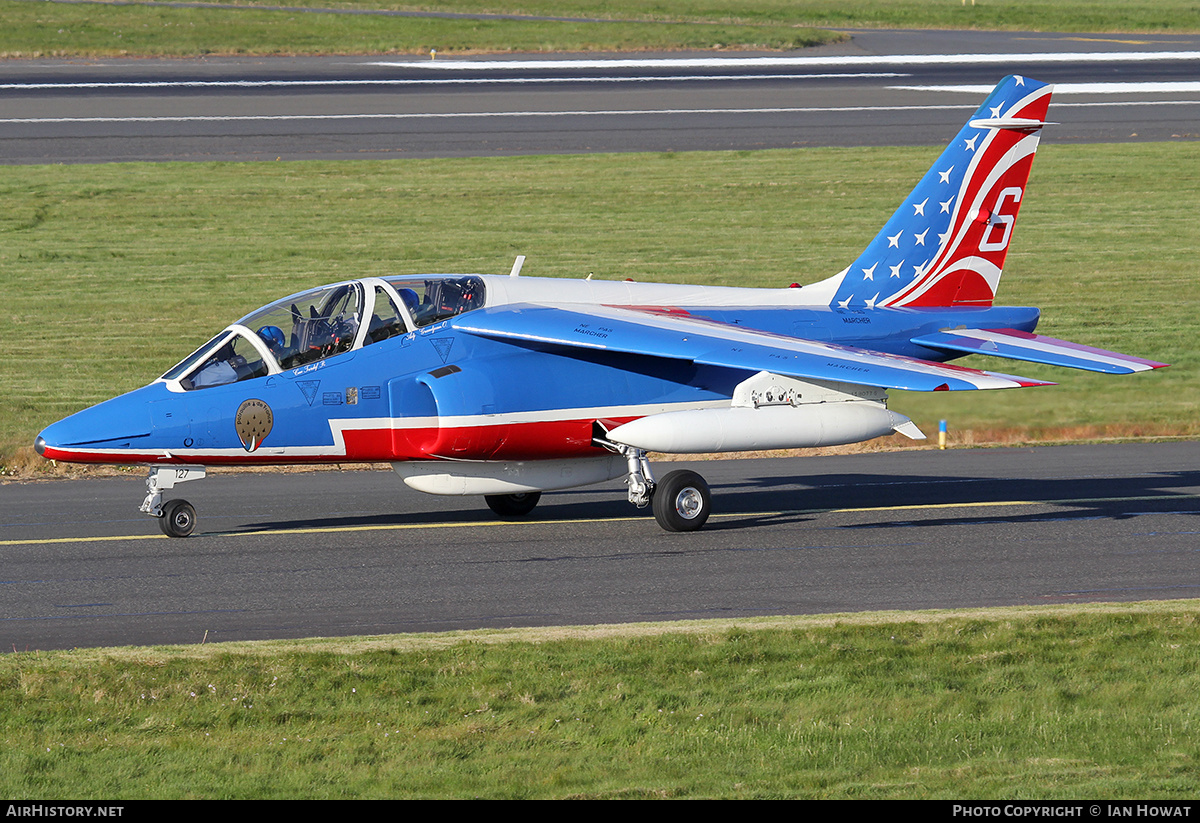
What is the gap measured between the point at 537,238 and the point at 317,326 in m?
18.3

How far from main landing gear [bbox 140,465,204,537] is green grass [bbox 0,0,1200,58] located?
39.1 m

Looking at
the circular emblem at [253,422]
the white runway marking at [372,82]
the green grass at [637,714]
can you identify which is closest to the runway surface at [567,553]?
the circular emblem at [253,422]

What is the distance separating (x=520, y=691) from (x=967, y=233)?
39.1 feet

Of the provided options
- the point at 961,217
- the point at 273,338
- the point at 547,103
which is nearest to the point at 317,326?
the point at 273,338

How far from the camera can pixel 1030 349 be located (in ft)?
57.1

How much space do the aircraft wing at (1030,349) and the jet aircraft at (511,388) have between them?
49 mm

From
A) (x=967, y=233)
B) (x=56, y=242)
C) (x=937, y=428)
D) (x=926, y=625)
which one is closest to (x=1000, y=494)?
(x=967, y=233)

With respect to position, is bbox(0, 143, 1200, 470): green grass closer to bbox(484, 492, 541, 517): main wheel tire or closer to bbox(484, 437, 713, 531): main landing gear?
bbox(484, 437, 713, 531): main landing gear

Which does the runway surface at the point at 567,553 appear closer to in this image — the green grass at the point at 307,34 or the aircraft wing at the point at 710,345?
the aircraft wing at the point at 710,345

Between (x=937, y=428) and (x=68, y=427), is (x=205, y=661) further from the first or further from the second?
(x=937, y=428)

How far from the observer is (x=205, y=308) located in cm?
3023

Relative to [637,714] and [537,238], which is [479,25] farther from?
[637,714]

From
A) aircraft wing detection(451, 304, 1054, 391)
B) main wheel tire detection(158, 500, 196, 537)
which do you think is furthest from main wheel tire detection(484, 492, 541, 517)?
main wheel tire detection(158, 500, 196, 537)

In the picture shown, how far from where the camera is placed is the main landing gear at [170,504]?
625 inches
